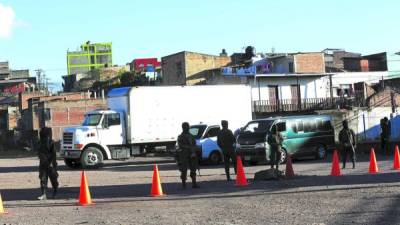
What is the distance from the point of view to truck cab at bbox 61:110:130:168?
3022 cm

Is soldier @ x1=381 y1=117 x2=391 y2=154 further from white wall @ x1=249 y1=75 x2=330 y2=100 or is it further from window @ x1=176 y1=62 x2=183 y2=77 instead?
window @ x1=176 y1=62 x2=183 y2=77

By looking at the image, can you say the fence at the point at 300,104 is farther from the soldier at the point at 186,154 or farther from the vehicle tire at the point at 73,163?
the soldier at the point at 186,154

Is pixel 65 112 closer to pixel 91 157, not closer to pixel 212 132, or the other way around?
pixel 91 157

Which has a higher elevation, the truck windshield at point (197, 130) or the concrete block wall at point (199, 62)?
the concrete block wall at point (199, 62)

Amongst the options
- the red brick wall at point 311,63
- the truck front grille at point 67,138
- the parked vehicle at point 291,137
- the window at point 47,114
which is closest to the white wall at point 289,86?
the red brick wall at point 311,63

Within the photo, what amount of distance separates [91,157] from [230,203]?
59.0 ft

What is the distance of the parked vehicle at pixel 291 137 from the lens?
26391 mm

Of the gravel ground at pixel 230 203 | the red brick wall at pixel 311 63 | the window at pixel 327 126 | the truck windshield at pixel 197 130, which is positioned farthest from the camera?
the red brick wall at pixel 311 63

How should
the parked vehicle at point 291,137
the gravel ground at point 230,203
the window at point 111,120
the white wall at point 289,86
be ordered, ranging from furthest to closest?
the white wall at point 289,86 < the window at point 111,120 < the parked vehicle at point 291,137 < the gravel ground at point 230,203

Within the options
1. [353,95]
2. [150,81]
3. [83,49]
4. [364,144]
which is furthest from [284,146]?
[83,49]

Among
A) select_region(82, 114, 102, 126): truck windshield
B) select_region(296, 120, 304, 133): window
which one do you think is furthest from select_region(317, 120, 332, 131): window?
select_region(82, 114, 102, 126): truck windshield

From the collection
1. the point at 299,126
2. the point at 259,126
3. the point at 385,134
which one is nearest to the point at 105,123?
the point at 259,126

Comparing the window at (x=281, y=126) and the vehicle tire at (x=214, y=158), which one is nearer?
the window at (x=281, y=126)

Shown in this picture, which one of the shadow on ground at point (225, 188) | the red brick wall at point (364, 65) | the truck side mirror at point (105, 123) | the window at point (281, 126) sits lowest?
the shadow on ground at point (225, 188)
